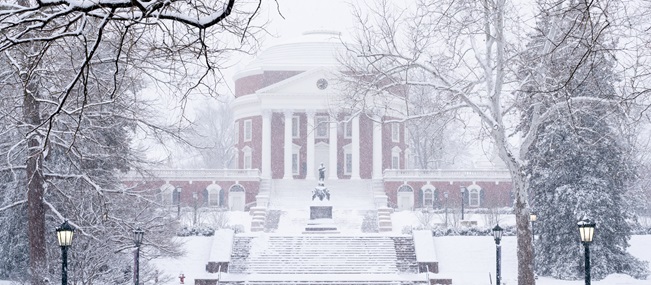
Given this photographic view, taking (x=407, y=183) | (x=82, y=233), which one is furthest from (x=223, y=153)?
(x=82, y=233)

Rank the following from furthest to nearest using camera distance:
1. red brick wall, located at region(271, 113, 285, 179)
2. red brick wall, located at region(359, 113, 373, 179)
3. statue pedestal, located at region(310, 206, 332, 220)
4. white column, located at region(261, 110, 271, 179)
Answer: red brick wall, located at region(271, 113, 285, 179) < red brick wall, located at region(359, 113, 373, 179) < white column, located at region(261, 110, 271, 179) < statue pedestal, located at region(310, 206, 332, 220)

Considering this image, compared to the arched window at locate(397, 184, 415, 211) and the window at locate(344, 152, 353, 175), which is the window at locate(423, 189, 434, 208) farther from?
the window at locate(344, 152, 353, 175)

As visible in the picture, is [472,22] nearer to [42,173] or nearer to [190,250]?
[42,173]

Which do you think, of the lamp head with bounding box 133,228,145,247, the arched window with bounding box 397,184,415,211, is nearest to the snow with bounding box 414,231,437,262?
the lamp head with bounding box 133,228,145,247

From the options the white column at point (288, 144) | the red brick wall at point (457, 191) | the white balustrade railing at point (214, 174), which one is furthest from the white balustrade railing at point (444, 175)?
the white balustrade railing at point (214, 174)

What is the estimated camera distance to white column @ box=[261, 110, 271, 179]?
60438 mm

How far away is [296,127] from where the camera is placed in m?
62.8

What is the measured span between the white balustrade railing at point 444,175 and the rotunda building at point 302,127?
4.98ft

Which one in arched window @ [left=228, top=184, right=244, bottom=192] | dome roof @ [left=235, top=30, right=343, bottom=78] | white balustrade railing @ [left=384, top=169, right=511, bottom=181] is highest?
dome roof @ [left=235, top=30, right=343, bottom=78]

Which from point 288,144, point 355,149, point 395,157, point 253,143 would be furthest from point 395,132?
point 253,143

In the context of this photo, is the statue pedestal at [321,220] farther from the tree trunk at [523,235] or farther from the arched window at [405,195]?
the tree trunk at [523,235]

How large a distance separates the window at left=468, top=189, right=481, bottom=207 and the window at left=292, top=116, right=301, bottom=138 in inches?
485

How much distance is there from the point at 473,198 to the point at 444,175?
2434 millimetres

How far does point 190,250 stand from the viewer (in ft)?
121
